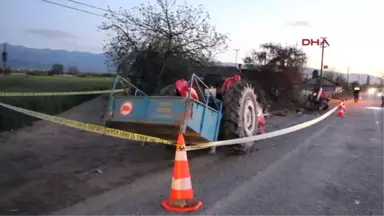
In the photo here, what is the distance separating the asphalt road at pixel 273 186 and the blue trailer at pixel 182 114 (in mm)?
680

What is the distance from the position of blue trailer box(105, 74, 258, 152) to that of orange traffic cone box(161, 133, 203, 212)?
168cm

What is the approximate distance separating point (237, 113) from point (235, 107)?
0.14 meters

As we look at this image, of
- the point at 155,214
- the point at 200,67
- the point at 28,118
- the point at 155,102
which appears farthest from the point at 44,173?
the point at 200,67

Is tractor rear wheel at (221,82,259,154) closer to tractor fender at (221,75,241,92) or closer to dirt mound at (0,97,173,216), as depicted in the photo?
tractor fender at (221,75,241,92)

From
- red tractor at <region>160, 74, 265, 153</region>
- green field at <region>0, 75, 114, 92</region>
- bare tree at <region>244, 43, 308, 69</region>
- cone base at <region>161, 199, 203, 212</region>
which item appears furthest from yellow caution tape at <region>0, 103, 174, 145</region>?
bare tree at <region>244, 43, 308, 69</region>

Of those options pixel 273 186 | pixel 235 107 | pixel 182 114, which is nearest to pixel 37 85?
pixel 235 107

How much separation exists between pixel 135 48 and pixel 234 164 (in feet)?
35.3

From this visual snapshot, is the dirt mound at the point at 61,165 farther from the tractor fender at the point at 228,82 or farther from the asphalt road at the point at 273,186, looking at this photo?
the tractor fender at the point at 228,82

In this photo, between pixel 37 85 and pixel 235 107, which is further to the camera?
pixel 37 85

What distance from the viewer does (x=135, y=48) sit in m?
17.7

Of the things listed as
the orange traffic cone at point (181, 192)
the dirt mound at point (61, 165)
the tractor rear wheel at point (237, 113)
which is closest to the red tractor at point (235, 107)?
the tractor rear wheel at point (237, 113)

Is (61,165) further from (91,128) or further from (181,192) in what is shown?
(181,192)

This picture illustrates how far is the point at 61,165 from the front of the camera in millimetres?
7773

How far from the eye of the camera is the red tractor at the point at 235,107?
8.61 metres
